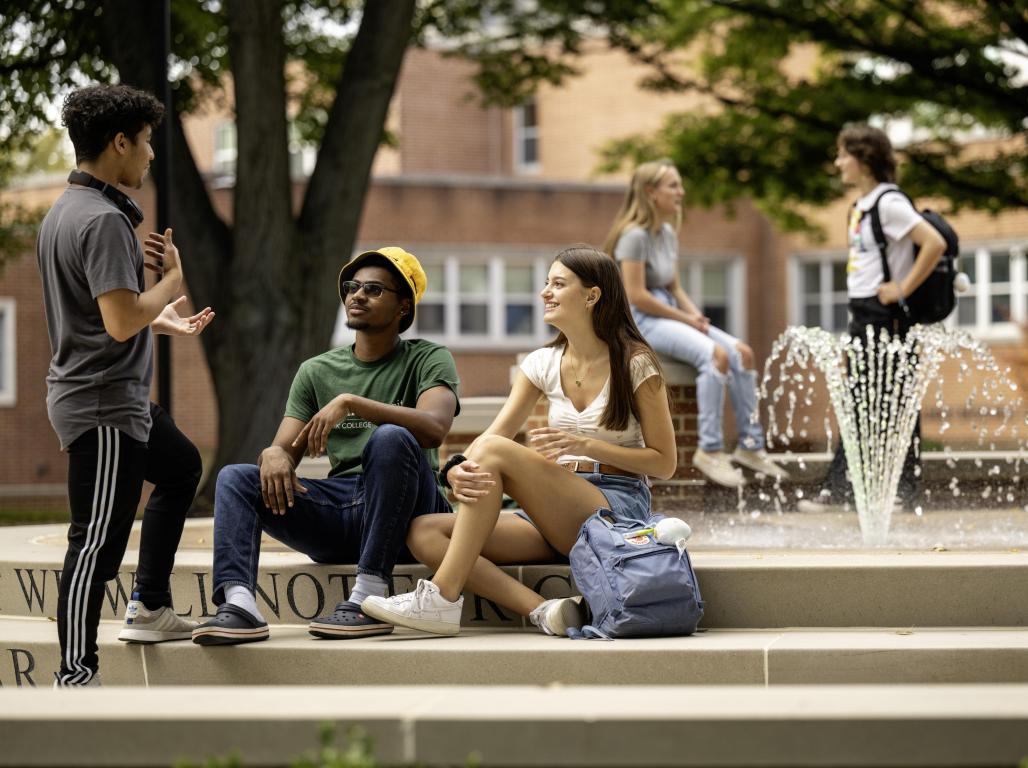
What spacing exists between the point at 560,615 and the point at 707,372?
3.21 meters

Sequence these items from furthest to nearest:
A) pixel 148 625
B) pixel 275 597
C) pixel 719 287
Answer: pixel 719 287 < pixel 275 597 < pixel 148 625

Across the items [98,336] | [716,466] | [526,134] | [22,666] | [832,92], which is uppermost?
[526,134]

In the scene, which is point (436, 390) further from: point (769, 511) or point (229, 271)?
point (229, 271)

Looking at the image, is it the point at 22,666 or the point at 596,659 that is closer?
the point at 596,659

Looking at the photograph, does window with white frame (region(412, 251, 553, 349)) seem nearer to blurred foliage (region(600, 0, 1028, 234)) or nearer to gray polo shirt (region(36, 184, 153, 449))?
blurred foliage (region(600, 0, 1028, 234))

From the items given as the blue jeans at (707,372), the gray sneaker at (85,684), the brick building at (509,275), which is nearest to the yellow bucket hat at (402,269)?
the gray sneaker at (85,684)

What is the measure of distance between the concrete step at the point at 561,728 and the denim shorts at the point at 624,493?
1.79 m

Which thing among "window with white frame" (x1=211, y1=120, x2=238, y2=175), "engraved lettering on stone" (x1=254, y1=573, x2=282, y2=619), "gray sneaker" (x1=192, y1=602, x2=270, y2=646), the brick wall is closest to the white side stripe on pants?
"gray sneaker" (x1=192, y1=602, x2=270, y2=646)

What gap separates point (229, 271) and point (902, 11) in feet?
28.3

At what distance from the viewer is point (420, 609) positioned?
504 cm

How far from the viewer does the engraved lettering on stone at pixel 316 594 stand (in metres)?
5.56

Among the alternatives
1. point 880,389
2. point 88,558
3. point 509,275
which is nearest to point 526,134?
point 509,275

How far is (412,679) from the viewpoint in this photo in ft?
16.0

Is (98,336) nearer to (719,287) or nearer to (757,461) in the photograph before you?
(757,461)
